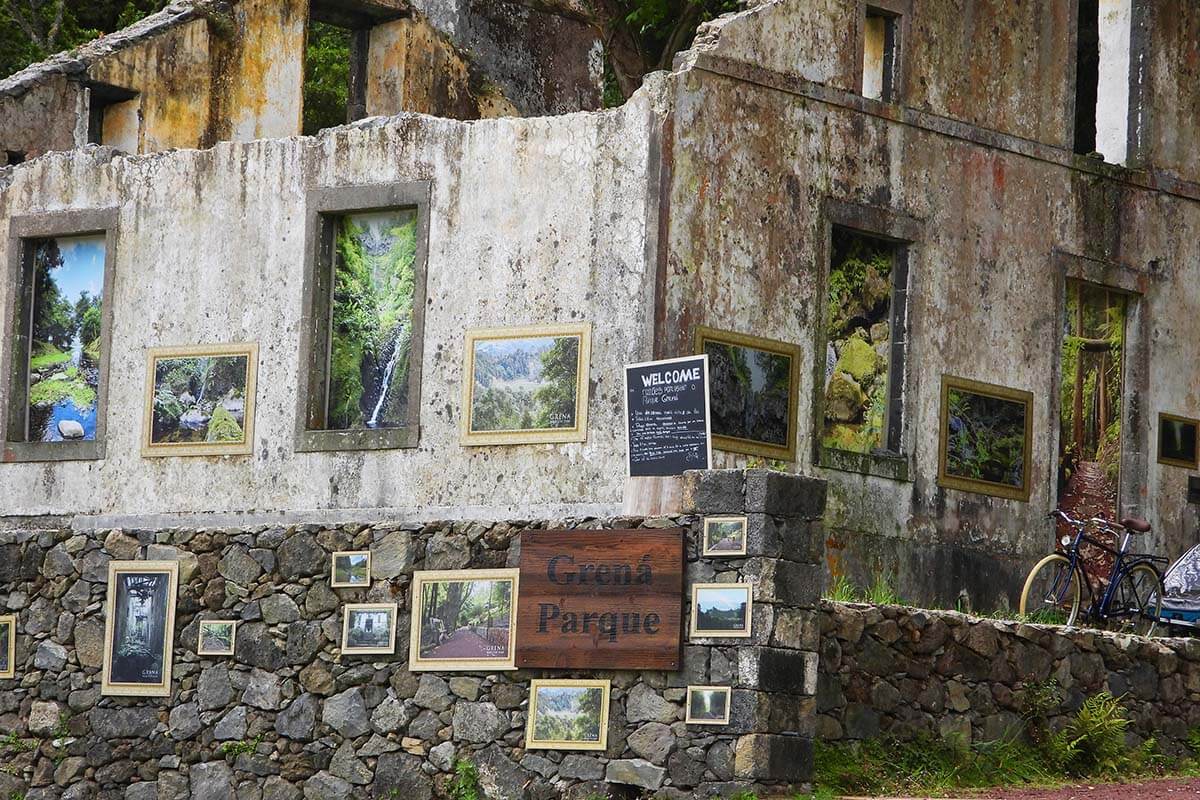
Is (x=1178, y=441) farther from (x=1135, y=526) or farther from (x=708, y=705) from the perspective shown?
(x=708, y=705)

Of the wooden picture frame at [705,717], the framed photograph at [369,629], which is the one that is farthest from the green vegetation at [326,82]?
the wooden picture frame at [705,717]

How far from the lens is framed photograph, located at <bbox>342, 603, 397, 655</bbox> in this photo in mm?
18500

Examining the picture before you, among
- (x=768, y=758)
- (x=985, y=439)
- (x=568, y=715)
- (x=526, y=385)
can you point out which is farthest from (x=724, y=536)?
(x=985, y=439)

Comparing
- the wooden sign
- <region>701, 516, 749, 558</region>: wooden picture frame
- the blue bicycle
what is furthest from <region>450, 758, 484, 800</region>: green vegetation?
the blue bicycle

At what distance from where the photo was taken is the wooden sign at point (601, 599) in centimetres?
1702

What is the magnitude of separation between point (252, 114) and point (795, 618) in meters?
11.5

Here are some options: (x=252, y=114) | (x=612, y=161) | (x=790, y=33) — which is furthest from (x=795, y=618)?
(x=252, y=114)

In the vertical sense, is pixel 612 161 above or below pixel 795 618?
above

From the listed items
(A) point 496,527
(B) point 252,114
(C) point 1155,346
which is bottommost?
(A) point 496,527

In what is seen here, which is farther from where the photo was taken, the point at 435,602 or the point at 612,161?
the point at 612,161

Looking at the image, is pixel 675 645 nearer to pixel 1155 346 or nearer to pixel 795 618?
pixel 795 618

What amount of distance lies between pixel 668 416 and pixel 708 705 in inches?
95.3

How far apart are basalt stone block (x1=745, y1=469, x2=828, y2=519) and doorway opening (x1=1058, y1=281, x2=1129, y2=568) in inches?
290

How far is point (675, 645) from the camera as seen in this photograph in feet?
55.5
